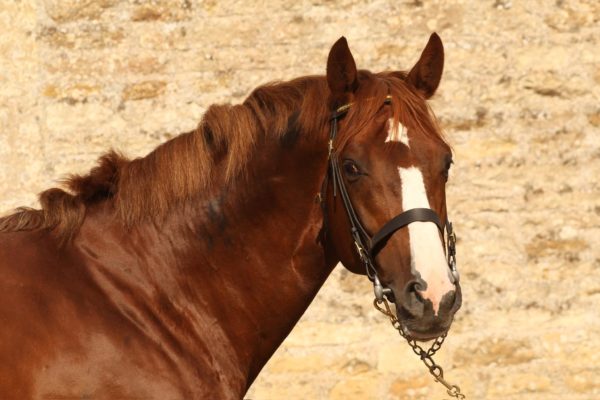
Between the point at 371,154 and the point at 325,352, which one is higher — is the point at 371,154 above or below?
above

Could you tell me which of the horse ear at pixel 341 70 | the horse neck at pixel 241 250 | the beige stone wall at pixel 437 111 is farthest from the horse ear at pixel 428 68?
the beige stone wall at pixel 437 111

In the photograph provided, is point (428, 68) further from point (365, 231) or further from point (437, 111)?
point (437, 111)

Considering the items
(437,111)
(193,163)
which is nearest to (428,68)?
(193,163)

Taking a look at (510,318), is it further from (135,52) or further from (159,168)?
(159,168)

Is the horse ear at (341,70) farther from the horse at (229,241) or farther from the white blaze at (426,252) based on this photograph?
the white blaze at (426,252)

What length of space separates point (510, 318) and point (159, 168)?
3.02 metres

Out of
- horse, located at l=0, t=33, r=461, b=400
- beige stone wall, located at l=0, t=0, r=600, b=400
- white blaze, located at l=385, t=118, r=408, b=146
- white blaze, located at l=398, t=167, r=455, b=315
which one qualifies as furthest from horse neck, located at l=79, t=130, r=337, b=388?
beige stone wall, located at l=0, t=0, r=600, b=400

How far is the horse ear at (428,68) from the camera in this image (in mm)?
3293

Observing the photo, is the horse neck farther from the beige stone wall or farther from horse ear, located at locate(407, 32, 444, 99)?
the beige stone wall

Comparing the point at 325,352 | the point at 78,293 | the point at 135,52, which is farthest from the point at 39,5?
the point at 78,293

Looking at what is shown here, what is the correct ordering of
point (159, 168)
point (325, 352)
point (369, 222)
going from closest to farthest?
point (369, 222)
point (159, 168)
point (325, 352)

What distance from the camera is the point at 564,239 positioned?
5.63 m

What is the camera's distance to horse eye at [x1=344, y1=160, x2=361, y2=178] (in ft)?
9.84

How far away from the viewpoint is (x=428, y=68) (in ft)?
10.8
